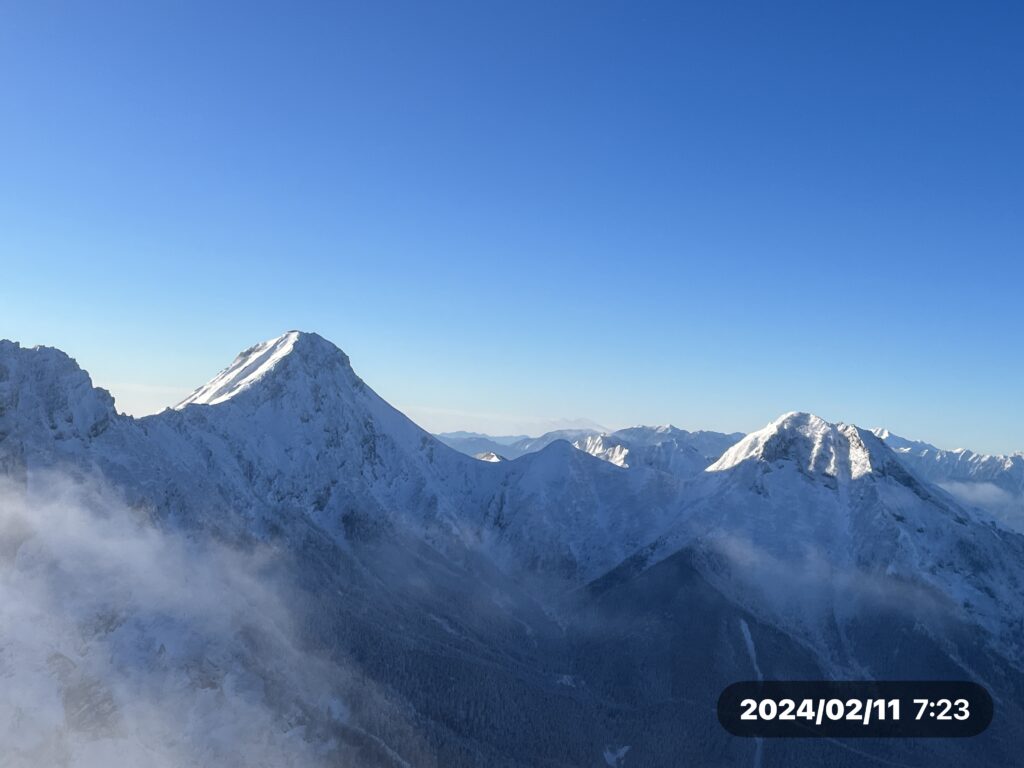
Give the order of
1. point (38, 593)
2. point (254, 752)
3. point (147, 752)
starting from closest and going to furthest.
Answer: point (147, 752), point (254, 752), point (38, 593)

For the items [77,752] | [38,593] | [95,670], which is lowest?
[77,752]

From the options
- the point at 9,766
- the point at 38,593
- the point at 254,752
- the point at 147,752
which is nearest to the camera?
the point at 9,766

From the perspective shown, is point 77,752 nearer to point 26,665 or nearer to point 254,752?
point 26,665

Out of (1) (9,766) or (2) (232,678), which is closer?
(1) (9,766)

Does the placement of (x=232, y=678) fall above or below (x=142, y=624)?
below

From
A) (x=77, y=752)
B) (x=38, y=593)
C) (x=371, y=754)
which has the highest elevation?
(x=38, y=593)

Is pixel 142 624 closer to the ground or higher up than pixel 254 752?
higher up

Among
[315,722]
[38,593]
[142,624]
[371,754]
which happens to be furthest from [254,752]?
[38,593]

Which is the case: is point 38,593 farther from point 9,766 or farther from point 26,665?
point 9,766

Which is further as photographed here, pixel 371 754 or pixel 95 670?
pixel 371 754

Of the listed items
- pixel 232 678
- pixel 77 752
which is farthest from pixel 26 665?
pixel 232 678
